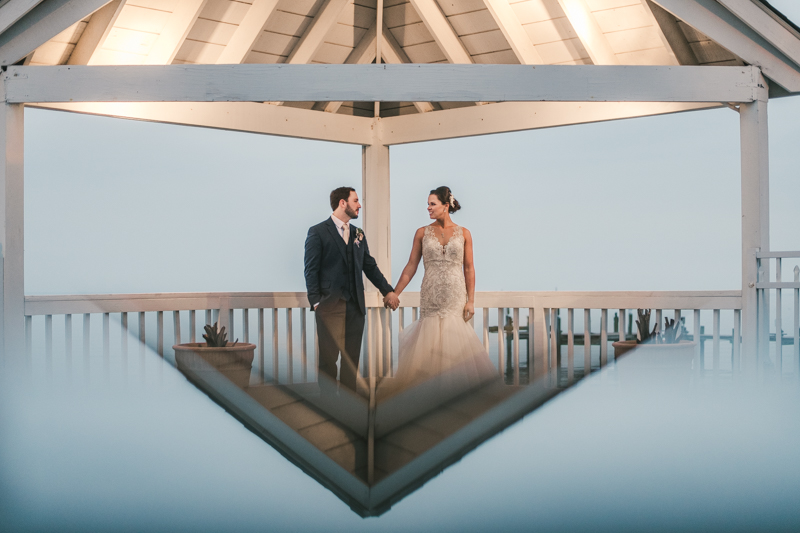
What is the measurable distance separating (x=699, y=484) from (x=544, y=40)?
6214 mm

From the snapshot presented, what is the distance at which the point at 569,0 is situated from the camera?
6055 mm

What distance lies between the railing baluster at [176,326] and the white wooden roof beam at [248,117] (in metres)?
1.69

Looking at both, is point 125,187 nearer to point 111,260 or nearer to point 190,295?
point 111,260

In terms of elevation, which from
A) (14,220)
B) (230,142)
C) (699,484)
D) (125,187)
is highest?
(230,142)

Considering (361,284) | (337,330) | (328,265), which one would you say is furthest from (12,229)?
(361,284)

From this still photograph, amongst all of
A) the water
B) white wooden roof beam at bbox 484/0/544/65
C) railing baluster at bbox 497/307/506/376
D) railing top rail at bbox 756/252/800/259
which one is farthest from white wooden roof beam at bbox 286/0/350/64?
the water

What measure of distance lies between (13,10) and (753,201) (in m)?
5.31

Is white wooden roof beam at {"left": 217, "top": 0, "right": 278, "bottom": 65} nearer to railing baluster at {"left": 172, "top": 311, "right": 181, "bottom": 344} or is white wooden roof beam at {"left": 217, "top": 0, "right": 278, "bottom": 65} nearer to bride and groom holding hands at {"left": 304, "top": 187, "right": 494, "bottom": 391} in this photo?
bride and groom holding hands at {"left": 304, "top": 187, "right": 494, "bottom": 391}

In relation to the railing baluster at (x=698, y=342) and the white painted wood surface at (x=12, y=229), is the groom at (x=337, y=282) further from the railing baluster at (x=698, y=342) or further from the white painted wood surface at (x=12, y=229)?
the railing baluster at (x=698, y=342)

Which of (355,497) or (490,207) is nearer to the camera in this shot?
(355,497)

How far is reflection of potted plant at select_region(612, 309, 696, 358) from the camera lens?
5744mm

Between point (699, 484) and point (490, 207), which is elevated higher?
point (490, 207)

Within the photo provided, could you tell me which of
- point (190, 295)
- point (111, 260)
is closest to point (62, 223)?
point (111, 260)

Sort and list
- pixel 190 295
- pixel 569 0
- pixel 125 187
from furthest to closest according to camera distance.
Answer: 1. pixel 125 187
2. pixel 190 295
3. pixel 569 0
